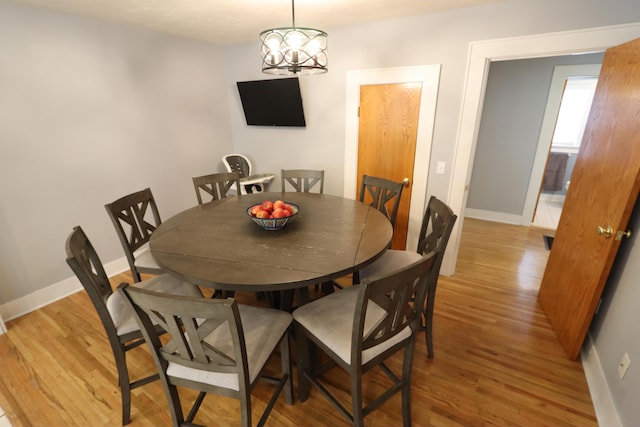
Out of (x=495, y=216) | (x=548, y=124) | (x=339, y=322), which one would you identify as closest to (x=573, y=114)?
(x=548, y=124)

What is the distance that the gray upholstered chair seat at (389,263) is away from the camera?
188 centimetres

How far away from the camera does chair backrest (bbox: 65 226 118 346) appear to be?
3.93 ft

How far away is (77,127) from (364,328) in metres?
2.86

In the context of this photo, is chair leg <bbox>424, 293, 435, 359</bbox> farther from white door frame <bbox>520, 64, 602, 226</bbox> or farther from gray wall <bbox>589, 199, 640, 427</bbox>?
white door frame <bbox>520, 64, 602, 226</bbox>

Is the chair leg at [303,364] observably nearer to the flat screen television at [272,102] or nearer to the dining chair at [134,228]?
the dining chair at [134,228]

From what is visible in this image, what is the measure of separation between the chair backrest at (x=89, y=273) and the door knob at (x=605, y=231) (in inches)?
103

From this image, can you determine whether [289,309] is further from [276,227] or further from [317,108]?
[317,108]

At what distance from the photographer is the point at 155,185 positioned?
123 inches

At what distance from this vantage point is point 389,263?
1930 millimetres

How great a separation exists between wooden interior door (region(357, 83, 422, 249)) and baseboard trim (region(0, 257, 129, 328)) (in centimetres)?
296

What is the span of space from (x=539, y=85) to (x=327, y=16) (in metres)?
3.10

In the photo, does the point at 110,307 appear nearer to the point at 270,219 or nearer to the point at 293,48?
the point at 270,219

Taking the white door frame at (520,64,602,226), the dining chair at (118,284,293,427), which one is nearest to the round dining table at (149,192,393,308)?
the dining chair at (118,284,293,427)

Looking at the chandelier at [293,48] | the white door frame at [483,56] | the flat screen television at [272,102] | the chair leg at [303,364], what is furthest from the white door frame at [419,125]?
the chair leg at [303,364]
